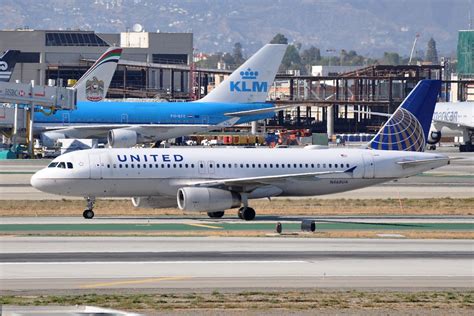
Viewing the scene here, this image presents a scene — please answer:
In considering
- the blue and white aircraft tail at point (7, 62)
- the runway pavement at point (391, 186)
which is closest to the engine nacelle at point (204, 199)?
the runway pavement at point (391, 186)

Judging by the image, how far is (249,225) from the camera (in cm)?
4909

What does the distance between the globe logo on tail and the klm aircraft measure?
43.0 m

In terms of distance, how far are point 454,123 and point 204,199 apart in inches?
3265

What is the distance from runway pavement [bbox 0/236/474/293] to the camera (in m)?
31.4

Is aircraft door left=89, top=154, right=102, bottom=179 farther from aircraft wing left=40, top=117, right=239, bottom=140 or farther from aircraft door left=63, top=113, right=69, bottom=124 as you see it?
aircraft door left=63, top=113, right=69, bottom=124

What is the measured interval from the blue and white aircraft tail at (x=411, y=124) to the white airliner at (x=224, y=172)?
0.06 meters

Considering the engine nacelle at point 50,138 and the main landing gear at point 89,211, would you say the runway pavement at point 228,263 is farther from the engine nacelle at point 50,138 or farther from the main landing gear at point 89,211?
the engine nacelle at point 50,138

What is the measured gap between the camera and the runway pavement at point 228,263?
1235 inches

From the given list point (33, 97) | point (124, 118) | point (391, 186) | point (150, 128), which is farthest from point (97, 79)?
point (391, 186)

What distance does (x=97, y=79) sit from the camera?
11981 centimetres

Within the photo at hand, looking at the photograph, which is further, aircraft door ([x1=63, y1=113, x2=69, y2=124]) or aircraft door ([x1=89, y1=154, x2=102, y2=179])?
aircraft door ([x1=63, y1=113, x2=69, y2=124])

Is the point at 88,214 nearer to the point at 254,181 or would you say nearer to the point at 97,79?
the point at 254,181

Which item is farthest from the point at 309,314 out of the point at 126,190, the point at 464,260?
the point at 126,190

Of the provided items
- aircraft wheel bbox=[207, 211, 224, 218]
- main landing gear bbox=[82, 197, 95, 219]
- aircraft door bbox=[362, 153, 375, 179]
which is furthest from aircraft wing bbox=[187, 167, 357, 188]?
main landing gear bbox=[82, 197, 95, 219]
